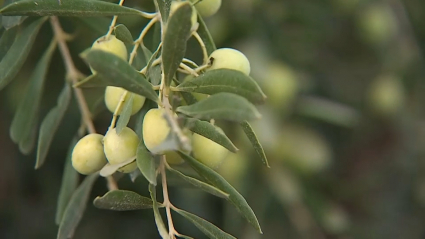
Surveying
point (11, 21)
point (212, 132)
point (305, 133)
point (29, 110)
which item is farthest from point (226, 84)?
point (305, 133)

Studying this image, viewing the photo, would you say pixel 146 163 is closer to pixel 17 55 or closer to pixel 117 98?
pixel 117 98

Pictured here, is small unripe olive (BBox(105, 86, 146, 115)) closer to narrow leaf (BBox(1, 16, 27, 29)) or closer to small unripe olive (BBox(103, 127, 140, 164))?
small unripe olive (BBox(103, 127, 140, 164))

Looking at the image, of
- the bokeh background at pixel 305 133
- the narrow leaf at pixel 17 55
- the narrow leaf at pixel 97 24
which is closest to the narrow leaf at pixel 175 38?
the narrow leaf at pixel 17 55

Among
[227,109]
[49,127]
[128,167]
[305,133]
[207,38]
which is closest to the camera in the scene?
[227,109]

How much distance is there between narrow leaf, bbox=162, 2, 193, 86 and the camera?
518 millimetres

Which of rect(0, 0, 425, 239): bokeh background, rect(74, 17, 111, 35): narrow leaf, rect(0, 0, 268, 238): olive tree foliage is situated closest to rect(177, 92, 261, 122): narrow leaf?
rect(0, 0, 268, 238): olive tree foliage

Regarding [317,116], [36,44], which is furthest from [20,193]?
[317,116]

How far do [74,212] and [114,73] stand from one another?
37 cm

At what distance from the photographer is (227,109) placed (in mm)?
508

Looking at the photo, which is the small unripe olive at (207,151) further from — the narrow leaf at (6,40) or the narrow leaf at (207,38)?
the narrow leaf at (6,40)

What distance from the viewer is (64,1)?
24.8 inches

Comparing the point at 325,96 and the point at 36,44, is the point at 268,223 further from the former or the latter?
the point at 36,44

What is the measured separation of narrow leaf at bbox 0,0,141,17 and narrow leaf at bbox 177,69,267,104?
4.9 inches

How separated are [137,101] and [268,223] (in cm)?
110
